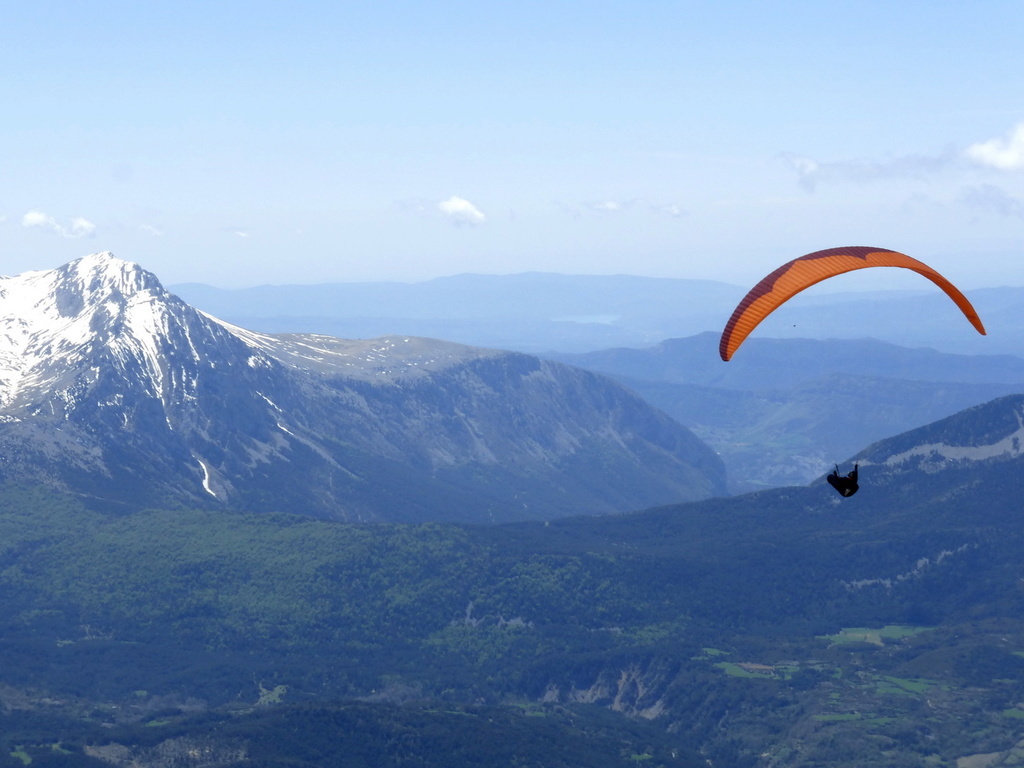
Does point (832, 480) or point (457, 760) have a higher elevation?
point (832, 480)

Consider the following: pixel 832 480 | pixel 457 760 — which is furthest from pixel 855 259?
pixel 457 760

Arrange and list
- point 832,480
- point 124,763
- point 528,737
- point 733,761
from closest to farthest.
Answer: point 832,480 < point 124,763 < point 528,737 < point 733,761

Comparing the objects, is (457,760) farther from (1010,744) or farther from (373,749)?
(1010,744)

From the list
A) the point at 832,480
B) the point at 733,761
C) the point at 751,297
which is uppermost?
the point at 751,297

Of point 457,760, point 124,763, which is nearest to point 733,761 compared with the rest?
point 457,760

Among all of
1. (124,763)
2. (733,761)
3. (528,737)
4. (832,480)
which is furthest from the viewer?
(733,761)

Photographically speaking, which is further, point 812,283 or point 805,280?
point 812,283

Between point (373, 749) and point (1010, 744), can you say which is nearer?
point (373, 749)
